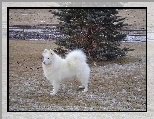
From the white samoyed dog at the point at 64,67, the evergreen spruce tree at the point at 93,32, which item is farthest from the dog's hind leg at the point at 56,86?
the evergreen spruce tree at the point at 93,32

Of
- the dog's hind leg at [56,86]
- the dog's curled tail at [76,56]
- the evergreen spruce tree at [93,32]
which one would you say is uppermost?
the evergreen spruce tree at [93,32]

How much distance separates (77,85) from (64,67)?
1.00ft

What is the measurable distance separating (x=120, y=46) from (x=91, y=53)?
37cm

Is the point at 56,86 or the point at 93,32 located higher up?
the point at 93,32

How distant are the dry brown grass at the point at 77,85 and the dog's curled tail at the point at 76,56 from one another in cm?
19

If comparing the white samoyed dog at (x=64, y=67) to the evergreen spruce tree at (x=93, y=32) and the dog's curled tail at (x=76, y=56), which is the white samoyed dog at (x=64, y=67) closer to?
the dog's curled tail at (x=76, y=56)

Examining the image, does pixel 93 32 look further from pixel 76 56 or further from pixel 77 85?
pixel 77 85

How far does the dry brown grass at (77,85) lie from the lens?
23.4 ft

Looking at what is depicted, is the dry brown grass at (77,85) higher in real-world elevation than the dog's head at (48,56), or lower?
lower

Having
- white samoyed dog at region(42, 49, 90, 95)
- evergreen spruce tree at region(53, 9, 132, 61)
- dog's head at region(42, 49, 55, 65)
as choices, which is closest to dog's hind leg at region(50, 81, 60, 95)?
white samoyed dog at region(42, 49, 90, 95)

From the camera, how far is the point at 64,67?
7.05 metres

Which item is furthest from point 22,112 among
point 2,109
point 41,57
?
point 41,57

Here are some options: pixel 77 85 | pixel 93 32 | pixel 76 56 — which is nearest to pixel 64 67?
pixel 76 56

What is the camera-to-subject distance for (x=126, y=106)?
7.18 m
